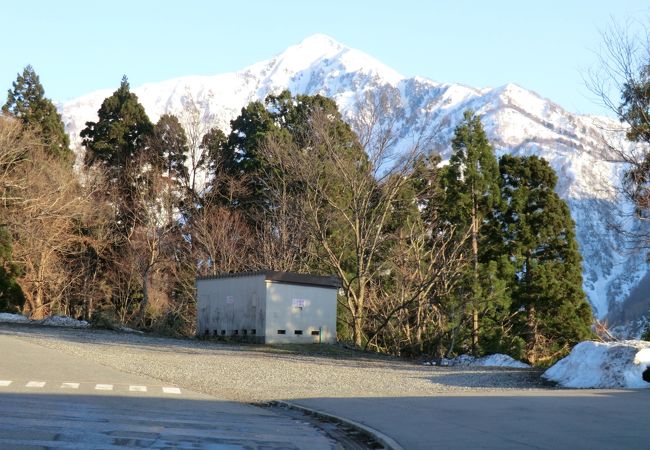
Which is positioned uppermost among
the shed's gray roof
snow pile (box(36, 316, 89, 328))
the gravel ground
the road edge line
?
the shed's gray roof

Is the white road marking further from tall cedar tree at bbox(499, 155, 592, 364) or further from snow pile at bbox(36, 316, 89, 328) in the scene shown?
tall cedar tree at bbox(499, 155, 592, 364)

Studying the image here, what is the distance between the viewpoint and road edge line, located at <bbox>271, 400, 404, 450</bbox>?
9.80 metres

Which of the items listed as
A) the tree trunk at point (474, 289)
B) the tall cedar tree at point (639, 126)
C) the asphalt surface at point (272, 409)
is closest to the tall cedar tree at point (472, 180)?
the tree trunk at point (474, 289)

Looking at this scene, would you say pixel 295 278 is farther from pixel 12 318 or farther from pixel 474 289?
pixel 12 318

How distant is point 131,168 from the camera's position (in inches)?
2288

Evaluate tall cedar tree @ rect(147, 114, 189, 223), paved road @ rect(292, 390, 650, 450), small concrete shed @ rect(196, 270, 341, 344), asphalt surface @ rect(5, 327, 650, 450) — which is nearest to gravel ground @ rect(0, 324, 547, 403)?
asphalt surface @ rect(5, 327, 650, 450)

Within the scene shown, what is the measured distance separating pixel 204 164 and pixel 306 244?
1359 centimetres

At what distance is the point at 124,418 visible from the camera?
11.2 meters

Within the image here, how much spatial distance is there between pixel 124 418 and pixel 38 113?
55261 mm

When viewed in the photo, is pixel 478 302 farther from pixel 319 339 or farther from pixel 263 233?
pixel 263 233

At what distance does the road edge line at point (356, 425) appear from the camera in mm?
9796

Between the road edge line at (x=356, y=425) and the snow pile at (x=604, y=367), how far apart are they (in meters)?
7.26

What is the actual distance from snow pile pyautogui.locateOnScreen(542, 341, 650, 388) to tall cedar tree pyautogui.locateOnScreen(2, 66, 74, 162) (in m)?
44.3

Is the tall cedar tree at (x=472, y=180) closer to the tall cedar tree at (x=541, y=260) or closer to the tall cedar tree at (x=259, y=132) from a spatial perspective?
the tall cedar tree at (x=541, y=260)
